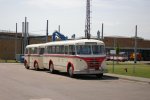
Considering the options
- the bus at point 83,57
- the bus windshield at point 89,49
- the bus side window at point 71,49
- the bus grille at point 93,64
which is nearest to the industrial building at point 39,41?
the bus at point 83,57

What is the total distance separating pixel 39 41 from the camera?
9381cm

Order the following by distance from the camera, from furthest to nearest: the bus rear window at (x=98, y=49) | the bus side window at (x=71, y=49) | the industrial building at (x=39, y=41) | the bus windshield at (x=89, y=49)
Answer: the industrial building at (x=39, y=41), the bus side window at (x=71, y=49), the bus rear window at (x=98, y=49), the bus windshield at (x=89, y=49)

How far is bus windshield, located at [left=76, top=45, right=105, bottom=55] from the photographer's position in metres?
27.2

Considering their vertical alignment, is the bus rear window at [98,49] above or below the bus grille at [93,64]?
above

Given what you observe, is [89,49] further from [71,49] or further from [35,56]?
[35,56]

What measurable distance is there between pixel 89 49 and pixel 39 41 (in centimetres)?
6713

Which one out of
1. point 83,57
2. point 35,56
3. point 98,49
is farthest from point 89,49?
point 35,56

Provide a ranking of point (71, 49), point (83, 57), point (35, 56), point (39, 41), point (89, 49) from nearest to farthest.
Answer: point (83, 57) < point (89, 49) < point (71, 49) < point (35, 56) < point (39, 41)

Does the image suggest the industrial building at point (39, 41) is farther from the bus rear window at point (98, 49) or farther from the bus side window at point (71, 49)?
the bus rear window at point (98, 49)

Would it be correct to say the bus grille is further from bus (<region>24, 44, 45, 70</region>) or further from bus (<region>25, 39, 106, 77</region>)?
bus (<region>24, 44, 45, 70</region>)

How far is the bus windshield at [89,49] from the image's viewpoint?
1072 inches

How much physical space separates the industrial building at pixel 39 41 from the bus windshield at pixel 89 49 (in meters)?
56.4

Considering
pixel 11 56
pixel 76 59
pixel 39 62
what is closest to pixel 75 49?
pixel 76 59

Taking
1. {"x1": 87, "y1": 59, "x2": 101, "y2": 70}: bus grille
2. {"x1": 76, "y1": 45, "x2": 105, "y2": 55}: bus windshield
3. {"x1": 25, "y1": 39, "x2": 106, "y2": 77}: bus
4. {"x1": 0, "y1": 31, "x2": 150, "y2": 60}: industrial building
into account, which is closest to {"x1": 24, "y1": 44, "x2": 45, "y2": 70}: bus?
{"x1": 25, "y1": 39, "x2": 106, "y2": 77}: bus
